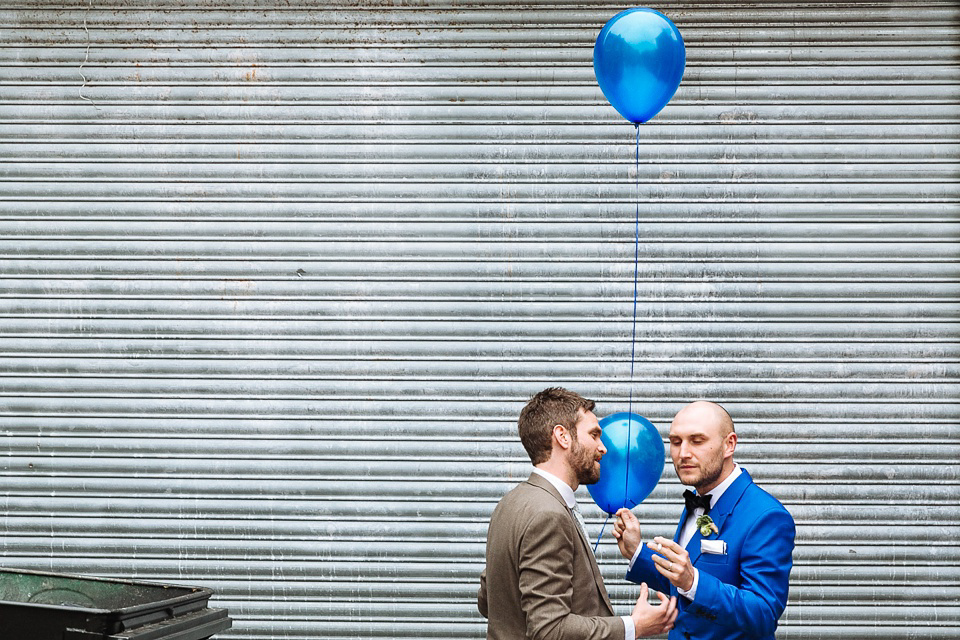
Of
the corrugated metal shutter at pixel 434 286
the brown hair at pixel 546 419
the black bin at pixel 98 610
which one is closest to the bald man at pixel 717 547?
the brown hair at pixel 546 419

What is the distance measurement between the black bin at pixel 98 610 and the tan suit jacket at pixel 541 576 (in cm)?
122

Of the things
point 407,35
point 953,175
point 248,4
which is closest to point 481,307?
point 407,35

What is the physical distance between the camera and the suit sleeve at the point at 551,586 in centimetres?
319

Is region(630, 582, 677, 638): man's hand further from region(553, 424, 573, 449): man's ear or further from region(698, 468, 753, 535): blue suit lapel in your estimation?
region(553, 424, 573, 449): man's ear

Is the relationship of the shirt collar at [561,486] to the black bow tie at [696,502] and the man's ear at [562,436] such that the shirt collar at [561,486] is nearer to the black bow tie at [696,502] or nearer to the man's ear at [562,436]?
the man's ear at [562,436]

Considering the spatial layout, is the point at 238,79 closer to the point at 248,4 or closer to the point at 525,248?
A: the point at 248,4

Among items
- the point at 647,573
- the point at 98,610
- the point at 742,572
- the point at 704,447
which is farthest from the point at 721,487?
the point at 98,610

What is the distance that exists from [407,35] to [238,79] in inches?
39.7

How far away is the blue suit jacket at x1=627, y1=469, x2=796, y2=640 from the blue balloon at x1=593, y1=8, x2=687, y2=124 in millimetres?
1656

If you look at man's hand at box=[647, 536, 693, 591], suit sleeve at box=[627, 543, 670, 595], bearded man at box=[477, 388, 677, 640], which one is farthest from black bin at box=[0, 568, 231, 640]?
man's hand at box=[647, 536, 693, 591]

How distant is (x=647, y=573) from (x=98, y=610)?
2112 millimetres

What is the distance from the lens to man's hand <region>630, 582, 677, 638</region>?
3400 mm

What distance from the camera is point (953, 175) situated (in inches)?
209

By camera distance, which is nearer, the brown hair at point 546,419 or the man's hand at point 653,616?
the man's hand at point 653,616
